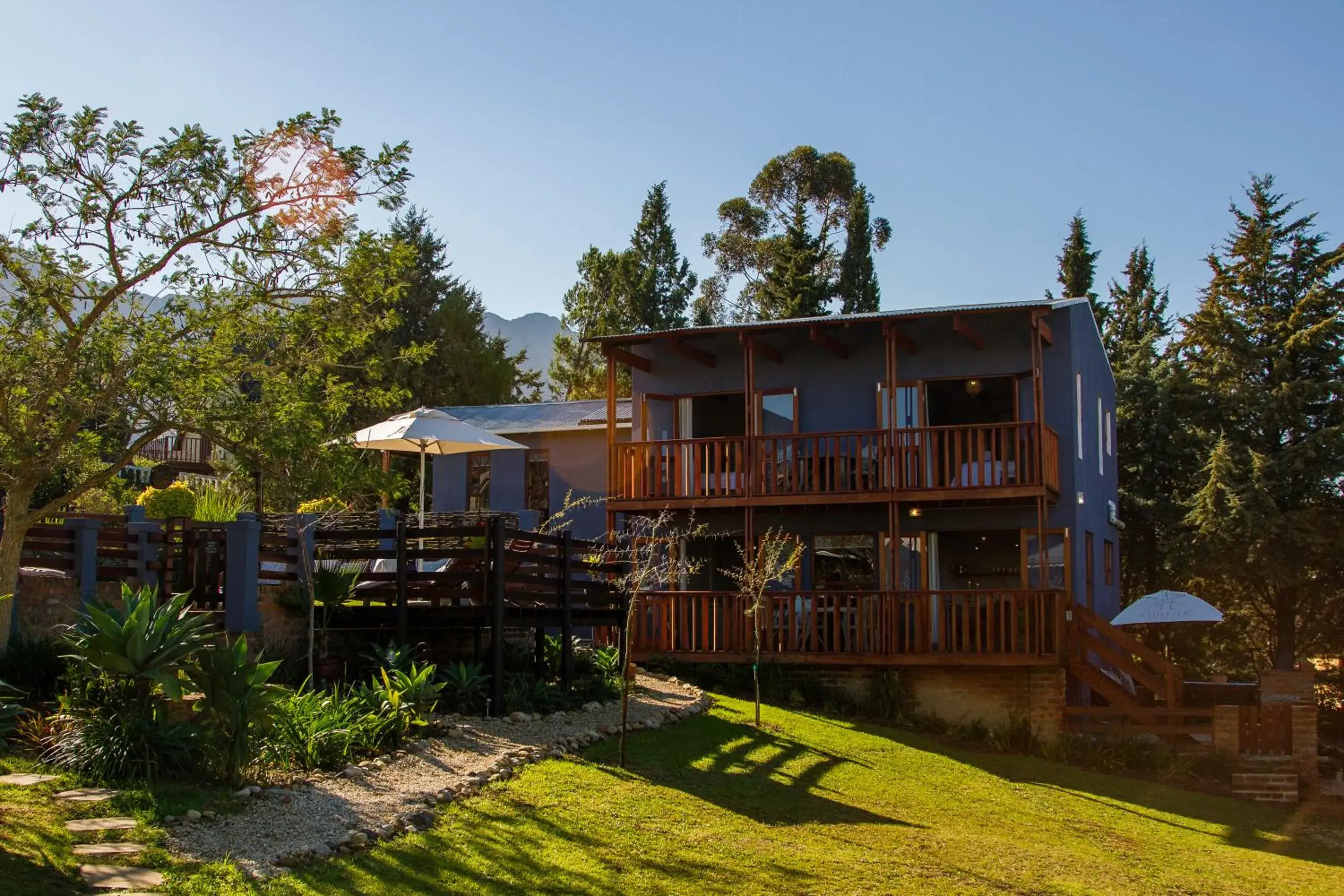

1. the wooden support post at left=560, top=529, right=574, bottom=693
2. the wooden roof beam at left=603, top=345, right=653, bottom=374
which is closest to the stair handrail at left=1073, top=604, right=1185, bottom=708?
the wooden support post at left=560, top=529, right=574, bottom=693

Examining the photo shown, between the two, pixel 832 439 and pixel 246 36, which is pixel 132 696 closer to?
pixel 246 36

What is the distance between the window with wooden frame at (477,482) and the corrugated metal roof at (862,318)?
6.92 m

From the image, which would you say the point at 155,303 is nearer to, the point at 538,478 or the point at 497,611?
the point at 497,611

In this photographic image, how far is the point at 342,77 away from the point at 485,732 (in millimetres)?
6707

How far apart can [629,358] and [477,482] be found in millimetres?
6102

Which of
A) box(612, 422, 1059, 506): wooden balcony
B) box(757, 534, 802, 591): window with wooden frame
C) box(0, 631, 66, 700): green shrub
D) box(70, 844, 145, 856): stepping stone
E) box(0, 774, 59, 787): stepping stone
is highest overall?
box(612, 422, 1059, 506): wooden balcony

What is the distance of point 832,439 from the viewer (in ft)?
68.1

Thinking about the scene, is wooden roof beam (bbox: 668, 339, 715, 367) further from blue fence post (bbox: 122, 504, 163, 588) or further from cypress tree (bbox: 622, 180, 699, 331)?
cypress tree (bbox: 622, 180, 699, 331)

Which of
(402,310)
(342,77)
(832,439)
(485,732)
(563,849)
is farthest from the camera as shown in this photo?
(402,310)

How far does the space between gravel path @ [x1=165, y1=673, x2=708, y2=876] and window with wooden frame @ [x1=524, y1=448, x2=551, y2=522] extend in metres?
12.4

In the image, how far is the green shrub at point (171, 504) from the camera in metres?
19.2

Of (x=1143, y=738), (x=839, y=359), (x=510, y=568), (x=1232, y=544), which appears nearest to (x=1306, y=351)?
(x=1232, y=544)

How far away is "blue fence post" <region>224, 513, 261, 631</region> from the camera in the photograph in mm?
13906

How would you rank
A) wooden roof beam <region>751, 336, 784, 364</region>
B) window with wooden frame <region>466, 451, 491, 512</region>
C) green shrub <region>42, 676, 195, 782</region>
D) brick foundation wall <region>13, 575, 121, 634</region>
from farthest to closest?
window with wooden frame <region>466, 451, 491, 512</region>, wooden roof beam <region>751, 336, 784, 364</region>, brick foundation wall <region>13, 575, 121, 634</region>, green shrub <region>42, 676, 195, 782</region>
